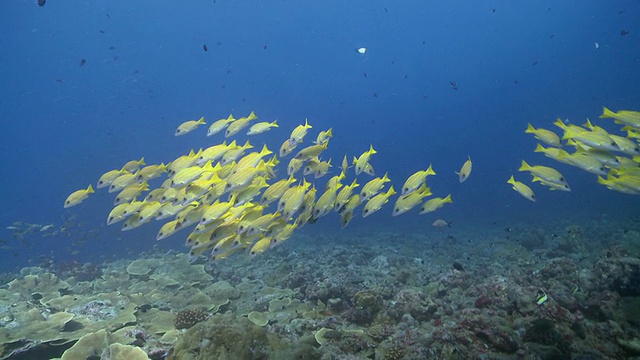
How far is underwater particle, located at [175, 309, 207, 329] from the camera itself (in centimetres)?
649

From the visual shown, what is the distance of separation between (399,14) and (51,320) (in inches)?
3679

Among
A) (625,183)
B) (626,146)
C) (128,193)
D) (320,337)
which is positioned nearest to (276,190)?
(320,337)

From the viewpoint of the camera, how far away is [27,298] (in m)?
9.31

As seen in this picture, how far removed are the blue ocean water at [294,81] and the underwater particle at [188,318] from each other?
2837 cm

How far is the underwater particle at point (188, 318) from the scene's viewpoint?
21.3ft

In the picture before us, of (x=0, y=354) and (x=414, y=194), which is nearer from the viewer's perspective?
(x=0, y=354)

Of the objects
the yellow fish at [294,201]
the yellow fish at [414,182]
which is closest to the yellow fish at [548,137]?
the yellow fish at [414,182]

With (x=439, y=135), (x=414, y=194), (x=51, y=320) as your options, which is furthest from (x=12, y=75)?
(x=439, y=135)

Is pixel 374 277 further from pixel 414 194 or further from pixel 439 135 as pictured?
pixel 439 135

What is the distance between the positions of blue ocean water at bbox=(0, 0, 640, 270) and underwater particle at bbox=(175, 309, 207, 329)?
93.1 feet

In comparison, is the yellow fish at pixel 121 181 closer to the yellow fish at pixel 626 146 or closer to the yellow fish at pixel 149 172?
the yellow fish at pixel 149 172

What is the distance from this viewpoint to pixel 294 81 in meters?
106

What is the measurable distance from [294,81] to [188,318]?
105m

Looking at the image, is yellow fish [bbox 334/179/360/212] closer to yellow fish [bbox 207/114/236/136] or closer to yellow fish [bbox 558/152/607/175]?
yellow fish [bbox 207/114/236/136]
